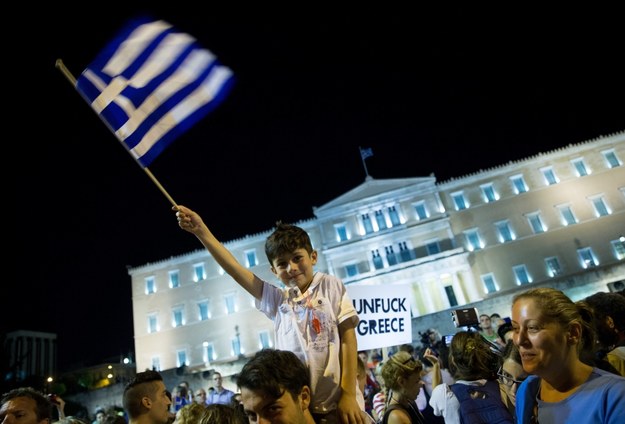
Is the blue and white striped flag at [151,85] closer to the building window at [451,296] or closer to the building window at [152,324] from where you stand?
the building window at [451,296]

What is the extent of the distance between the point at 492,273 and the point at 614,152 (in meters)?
16.9

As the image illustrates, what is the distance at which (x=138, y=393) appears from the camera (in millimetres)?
3980

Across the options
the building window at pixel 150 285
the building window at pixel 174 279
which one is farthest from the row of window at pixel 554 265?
the building window at pixel 150 285

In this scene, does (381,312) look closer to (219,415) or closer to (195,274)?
(219,415)

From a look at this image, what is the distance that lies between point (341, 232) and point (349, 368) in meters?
38.2

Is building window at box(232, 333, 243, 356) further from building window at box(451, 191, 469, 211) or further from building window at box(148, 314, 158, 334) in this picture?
building window at box(451, 191, 469, 211)

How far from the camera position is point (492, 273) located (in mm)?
36500

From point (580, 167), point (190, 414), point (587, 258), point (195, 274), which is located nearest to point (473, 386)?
point (190, 414)

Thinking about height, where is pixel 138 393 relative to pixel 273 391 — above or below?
above

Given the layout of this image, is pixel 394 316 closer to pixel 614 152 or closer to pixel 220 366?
pixel 220 366

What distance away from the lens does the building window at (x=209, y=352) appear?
39469 millimetres

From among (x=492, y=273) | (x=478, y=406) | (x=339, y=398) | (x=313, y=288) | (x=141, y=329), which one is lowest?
(x=478, y=406)

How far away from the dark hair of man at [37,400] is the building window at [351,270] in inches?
1399

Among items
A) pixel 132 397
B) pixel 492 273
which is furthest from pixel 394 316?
pixel 492 273
